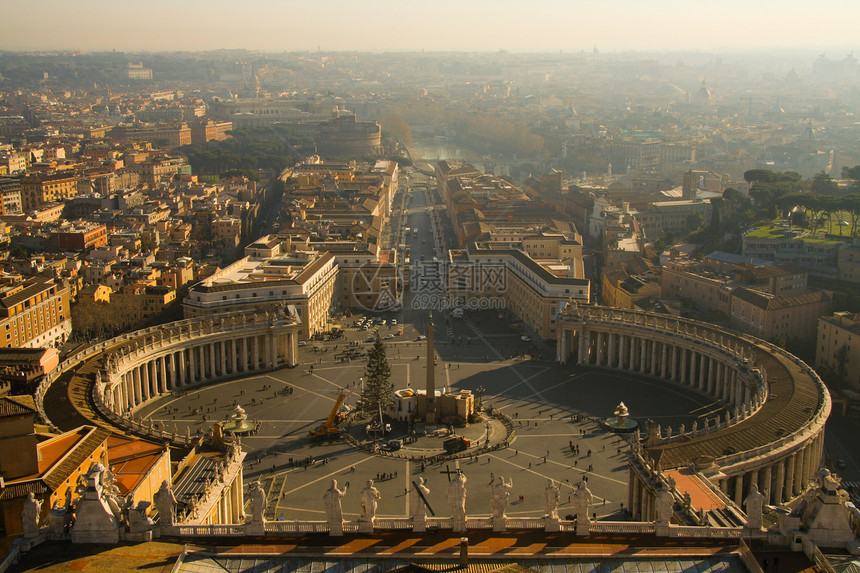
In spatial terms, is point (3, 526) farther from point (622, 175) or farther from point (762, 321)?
point (622, 175)

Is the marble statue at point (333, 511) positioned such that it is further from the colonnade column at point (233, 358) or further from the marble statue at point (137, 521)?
the colonnade column at point (233, 358)

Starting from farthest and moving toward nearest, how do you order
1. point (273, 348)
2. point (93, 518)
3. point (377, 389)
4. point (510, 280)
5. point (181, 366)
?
point (510, 280) → point (273, 348) → point (181, 366) → point (377, 389) → point (93, 518)

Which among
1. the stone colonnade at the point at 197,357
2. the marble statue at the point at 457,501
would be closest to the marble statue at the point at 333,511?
Result: the marble statue at the point at 457,501

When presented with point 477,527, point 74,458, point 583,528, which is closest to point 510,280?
point 74,458

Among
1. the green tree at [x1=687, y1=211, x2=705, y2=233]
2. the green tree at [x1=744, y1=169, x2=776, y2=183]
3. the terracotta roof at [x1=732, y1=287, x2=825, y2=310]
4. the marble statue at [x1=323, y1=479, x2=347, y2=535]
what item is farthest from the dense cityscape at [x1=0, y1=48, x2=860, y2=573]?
the green tree at [x1=687, y1=211, x2=705, y2=233]

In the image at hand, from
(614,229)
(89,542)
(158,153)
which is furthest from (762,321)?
(158,153)

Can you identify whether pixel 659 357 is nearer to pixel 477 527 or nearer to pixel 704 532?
pixel 704 532
